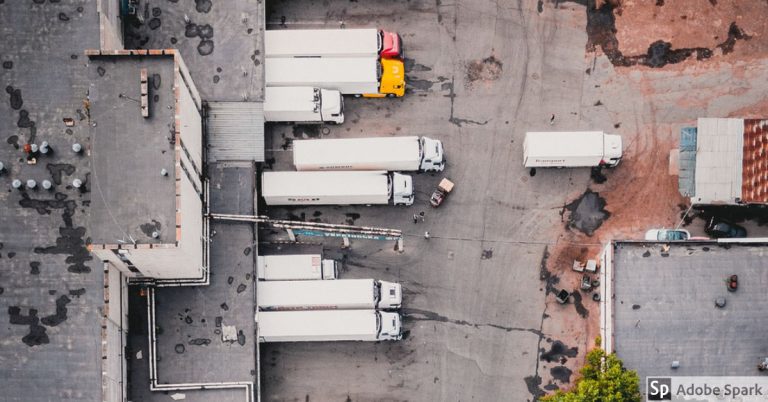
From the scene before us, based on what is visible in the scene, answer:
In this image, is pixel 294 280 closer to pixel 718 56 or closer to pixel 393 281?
pixel 393 281

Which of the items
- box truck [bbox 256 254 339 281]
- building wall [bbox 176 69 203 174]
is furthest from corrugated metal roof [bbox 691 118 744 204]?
building wall [bbox 176 69 203 174]

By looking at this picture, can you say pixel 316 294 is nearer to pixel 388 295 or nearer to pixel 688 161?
pixel 388 295

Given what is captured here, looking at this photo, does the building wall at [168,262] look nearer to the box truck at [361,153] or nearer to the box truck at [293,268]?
the box truck at [293,268]

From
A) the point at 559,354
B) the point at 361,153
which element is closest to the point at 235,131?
the point at 361,153

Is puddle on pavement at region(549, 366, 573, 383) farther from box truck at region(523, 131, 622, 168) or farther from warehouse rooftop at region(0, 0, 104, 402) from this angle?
warehouse rooftop at region(0, 0, 104, 402)

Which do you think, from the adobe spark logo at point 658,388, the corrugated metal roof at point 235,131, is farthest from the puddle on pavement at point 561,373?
the corrugated metal roof at point 235,131

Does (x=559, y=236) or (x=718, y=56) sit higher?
(x=718, y=56)

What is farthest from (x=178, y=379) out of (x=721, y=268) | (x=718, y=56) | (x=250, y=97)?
(x=718, y=56)
